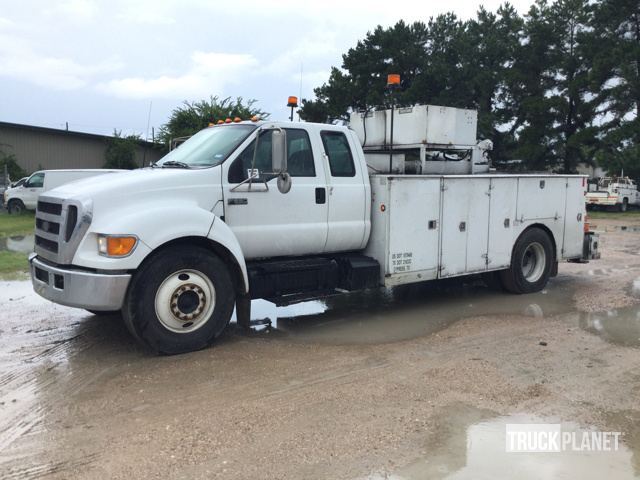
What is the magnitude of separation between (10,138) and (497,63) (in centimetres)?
3055

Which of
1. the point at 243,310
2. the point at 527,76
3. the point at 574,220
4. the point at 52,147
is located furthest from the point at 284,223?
the point at 527,76

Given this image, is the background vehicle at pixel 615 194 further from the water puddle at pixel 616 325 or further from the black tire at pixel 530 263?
the water puddle at pixel 616 325

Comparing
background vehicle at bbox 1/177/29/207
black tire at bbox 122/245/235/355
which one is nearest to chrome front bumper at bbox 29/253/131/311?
black tire at bbox 122/245/235/355

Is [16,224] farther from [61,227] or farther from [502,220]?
[502,220]

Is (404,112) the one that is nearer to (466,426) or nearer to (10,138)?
(466,426)

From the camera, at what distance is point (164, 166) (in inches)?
261

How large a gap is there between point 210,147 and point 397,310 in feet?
11.2

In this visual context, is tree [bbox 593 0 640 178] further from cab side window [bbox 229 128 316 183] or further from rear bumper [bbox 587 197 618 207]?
cab side window [bbox 229 128 316 183]

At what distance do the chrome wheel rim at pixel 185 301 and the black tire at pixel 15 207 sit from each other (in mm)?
21135

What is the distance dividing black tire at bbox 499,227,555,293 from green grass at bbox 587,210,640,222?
18776 millimetres

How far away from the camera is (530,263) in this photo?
371 inches

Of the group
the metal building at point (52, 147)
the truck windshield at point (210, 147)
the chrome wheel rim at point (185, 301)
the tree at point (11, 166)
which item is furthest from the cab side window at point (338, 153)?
the tree at point (11, 166)

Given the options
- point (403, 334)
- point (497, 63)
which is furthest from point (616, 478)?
point (497, 63)

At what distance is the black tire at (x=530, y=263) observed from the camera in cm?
895
